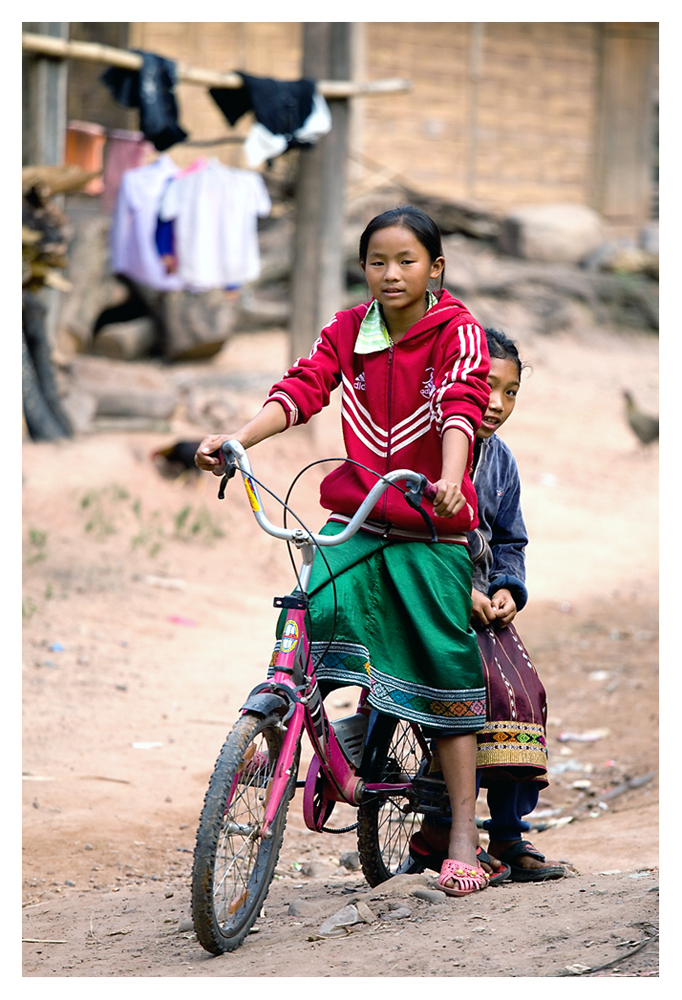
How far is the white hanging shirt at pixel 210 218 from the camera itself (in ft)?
29.1

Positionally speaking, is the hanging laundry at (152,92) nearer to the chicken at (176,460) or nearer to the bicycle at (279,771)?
the chicken at (176,460)

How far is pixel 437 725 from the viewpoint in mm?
2666

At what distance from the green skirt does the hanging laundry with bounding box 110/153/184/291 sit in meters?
6.87

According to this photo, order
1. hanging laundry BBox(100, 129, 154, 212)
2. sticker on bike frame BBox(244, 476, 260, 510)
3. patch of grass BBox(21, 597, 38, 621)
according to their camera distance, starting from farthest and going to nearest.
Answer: hanging laundry BBox(100, 129, 154, 212) → patch of grass BBox(21, 597, 38, 621) → sticker on bike frame BBox(244, 476, 260, 510)

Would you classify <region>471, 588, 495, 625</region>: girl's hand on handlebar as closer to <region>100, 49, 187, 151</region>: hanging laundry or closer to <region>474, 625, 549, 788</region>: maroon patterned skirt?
<region>474, 625, 549, 788</region>: maroon patterned skirt

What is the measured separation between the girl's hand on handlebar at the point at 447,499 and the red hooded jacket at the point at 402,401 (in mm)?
275

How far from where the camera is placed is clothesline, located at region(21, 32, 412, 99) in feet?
24.3

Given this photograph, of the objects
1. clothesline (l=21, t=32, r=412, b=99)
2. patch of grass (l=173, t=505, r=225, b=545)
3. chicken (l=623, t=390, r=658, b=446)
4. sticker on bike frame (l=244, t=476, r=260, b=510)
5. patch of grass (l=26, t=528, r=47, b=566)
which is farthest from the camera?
chicken (l=623, t=390, r=658, b=446)

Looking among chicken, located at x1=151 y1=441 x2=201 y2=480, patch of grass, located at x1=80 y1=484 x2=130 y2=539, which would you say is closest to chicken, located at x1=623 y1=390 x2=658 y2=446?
chicken, located at x1=151 y1=441 x2=201 y2=480

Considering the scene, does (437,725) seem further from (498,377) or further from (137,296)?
(137,296)

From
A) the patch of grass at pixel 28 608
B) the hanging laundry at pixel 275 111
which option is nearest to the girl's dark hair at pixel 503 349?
the patch of grass at pixel 28 608

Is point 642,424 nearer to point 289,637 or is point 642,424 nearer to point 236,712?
point 236,712

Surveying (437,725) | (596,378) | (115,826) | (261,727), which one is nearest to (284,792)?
(261,727)
